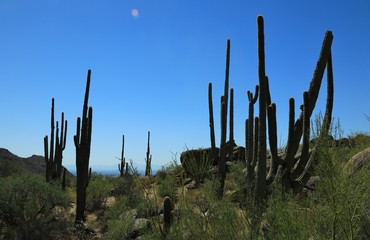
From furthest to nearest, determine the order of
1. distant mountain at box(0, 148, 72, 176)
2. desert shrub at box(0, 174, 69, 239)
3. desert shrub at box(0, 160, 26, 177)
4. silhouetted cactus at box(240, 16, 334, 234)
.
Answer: distant mountain at box(0, 148, 72, 176) < desert shrub at box(0, 160, 26, 177) < desert shrub at box(0, 174, 69, 239) < silhouetted cactus at box(240, 16, 334, 234)

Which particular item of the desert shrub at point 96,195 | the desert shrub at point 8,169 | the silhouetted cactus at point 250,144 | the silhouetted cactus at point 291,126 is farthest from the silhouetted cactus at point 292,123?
the desert shrub at point 8,169

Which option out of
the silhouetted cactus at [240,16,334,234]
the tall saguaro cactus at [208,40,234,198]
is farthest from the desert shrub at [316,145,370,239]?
the tall saguaro cactus at [208,40,234,198]

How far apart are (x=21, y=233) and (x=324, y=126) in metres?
9.57

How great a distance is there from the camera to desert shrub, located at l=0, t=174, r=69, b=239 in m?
11.8

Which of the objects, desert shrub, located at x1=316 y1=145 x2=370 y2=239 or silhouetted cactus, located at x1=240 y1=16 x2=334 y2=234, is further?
silhouetted cactus, located at x1=240 y1=16 x2=334 y2=234

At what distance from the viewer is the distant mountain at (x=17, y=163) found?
2694cm

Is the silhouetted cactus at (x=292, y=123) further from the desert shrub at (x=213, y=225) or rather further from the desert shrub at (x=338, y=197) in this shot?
the desert shrub at (x=338, y=197)

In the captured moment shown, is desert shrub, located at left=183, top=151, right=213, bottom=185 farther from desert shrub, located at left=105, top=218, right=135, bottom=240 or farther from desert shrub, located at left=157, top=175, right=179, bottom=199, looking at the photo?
desert shrub, located at left=105, top=218, right=135, bottom=240

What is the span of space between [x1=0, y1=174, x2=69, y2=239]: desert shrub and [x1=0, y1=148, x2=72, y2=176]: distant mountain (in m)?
13.5

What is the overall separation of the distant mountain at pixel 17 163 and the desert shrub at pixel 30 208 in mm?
13497

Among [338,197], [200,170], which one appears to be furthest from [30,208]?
[338,197]

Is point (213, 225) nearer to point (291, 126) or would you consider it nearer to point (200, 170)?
point (291, 126)

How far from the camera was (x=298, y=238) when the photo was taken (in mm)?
4848

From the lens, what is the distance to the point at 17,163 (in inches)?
1270
